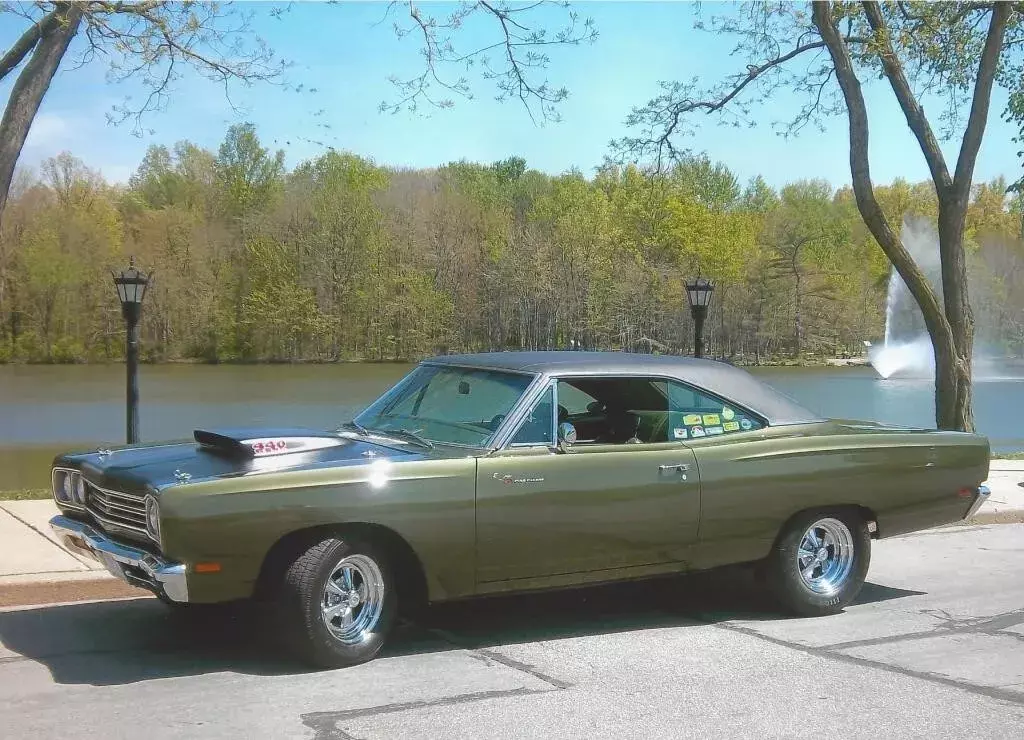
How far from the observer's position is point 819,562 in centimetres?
725

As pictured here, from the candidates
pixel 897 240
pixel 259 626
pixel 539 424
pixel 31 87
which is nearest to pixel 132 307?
pixel 31 87

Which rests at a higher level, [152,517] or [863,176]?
[863,176]

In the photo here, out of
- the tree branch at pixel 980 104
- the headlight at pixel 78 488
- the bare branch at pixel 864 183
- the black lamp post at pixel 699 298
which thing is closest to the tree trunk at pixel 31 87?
the headlight at pixel 78 488

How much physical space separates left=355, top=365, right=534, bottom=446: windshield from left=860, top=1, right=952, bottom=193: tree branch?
11.4 metres

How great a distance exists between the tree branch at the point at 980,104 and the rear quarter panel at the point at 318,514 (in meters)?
12.5

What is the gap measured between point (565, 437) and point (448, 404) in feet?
2.53

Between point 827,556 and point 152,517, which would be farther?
point 827,556

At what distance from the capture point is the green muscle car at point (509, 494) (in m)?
5.50

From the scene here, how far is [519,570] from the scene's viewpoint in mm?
6094

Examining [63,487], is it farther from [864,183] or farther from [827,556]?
[864,183]

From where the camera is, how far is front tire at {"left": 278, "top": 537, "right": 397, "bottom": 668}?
5.51 m

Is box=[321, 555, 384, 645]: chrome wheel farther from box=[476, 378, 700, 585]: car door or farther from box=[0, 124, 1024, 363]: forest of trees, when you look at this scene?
box=[0, 124, 1024, 363]: forest of trees

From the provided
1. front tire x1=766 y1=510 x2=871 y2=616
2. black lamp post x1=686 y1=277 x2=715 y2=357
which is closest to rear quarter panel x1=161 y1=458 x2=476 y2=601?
front tire x1=766 y1=510 x2=871 y2=616

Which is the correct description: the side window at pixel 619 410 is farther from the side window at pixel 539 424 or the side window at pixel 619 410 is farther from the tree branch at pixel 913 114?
the tree branch at pixel 913 114
